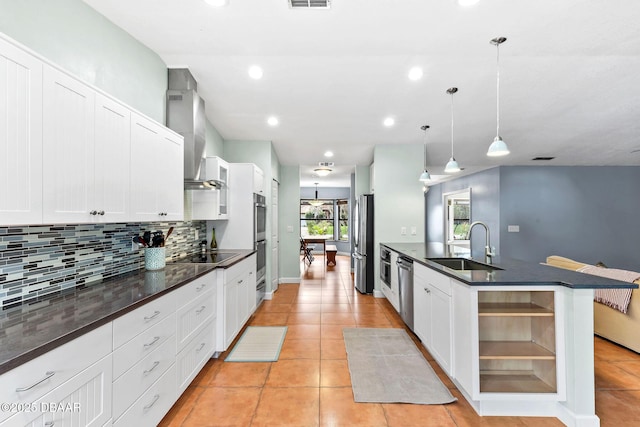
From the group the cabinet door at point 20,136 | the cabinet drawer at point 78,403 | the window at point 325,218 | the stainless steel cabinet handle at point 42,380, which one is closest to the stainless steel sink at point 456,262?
the cabinet drawer at point 78,403

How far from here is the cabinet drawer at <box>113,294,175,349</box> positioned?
1355 millimetres

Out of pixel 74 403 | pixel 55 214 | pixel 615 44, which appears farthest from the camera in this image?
pixel 615 44

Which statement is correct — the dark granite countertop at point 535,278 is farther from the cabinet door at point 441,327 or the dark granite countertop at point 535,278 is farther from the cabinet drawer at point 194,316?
the cabinet drawer at point 194,316

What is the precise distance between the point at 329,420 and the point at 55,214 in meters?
1.96

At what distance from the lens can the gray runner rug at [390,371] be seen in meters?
2.11

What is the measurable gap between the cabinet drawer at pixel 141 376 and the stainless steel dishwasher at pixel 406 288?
236 cm

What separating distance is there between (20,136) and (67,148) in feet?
0.74

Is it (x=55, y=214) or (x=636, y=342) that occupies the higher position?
(x=55, y=214)

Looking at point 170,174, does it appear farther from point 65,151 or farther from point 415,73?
point 415,73

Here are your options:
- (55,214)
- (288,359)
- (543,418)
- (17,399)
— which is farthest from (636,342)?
(55,214)

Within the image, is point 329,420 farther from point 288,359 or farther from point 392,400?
point 288,359

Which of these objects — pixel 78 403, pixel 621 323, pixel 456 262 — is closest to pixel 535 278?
pixel 456 262

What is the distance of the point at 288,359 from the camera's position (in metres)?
2.68

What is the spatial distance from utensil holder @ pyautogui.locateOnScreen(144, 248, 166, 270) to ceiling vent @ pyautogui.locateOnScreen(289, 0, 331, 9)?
2.12 metres
